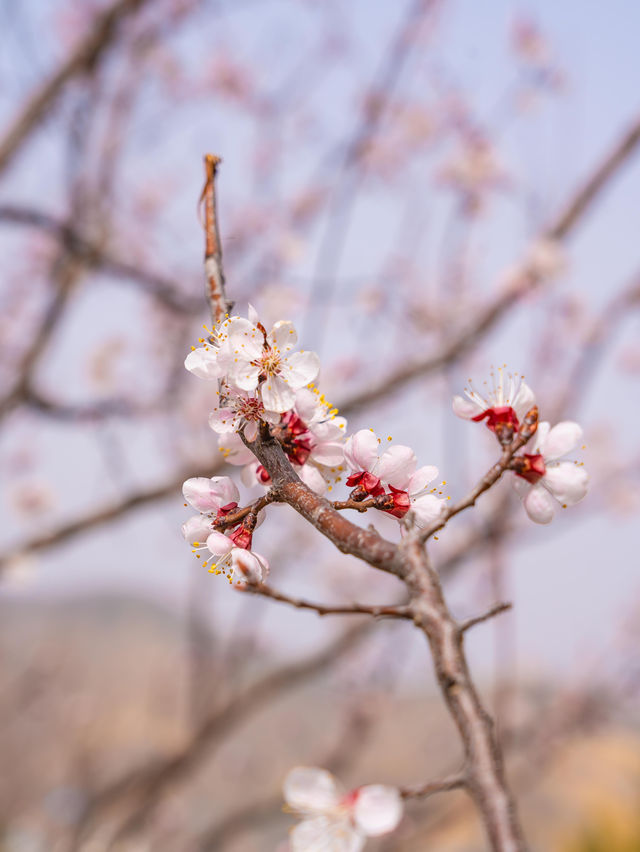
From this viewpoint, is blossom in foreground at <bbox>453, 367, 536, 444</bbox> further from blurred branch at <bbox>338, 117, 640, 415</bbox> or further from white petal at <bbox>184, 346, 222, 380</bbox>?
blurred branch at <bbox>338, 117, 640, 415</bbox>

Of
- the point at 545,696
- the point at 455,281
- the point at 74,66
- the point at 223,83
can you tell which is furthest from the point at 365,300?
the point at 545,696


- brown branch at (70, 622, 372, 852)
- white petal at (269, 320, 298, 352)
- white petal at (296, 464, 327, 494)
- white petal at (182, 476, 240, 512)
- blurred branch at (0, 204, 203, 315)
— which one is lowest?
white petal at (296, 464, 327, 494)

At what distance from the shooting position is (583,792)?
872cm

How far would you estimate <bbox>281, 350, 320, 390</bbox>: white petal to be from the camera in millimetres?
799

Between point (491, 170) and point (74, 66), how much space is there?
3.54m

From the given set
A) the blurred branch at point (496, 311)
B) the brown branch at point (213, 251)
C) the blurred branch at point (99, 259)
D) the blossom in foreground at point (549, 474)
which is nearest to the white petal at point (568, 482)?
the blossom in foreground at point (549, 474)

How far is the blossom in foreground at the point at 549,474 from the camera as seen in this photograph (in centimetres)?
79

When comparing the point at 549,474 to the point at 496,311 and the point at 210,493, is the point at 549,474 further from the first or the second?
the point at 496,311

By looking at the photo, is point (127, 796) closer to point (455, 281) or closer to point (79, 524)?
point (79, 524)

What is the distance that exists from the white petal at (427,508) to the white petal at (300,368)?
191 mm

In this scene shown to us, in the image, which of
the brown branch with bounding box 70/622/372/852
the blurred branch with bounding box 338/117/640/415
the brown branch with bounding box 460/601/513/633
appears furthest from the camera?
the brown branch with bounding box 70/622/372/852

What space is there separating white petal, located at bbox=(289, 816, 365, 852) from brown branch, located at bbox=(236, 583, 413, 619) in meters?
0.26

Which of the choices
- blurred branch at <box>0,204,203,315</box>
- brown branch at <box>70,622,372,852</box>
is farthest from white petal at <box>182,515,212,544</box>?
brown branch at <box>70,622,372,852</box>

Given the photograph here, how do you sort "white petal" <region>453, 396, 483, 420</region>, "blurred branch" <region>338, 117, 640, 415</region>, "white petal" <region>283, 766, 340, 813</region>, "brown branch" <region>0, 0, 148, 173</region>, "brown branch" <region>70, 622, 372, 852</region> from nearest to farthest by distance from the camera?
"white petal" <region>283, 766, 340, 813</region> → "white petal" <region>453, 396, 483, 420</region> → "brown branch" <region>0, 0, 148, 173</region> → "blurred branch" <region>338, 117, 640, 415</region> → "brown branch" <region>70, 622, 372, 852</region>
